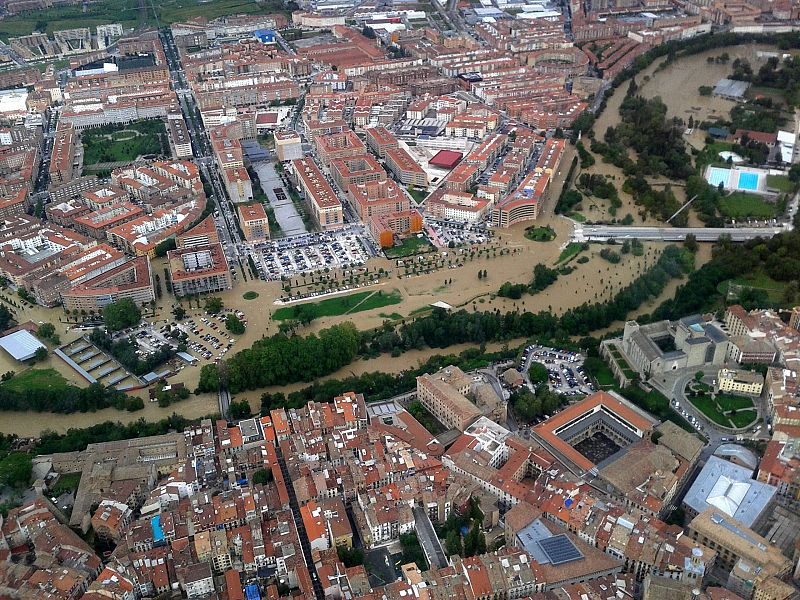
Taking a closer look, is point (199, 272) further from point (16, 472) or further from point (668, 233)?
point (668, 233)

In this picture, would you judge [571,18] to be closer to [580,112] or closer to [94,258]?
[580,112]

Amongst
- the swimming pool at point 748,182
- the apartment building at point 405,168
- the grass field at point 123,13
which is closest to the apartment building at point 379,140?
the apartment building at point 405,168

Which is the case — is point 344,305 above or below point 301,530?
above

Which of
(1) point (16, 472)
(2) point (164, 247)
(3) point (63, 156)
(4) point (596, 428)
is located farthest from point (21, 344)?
(4) point (596, 428)

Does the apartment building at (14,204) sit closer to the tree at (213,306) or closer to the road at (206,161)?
the road at (206,161)

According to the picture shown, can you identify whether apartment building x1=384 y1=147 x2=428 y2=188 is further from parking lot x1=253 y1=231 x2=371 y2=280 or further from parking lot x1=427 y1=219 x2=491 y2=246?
parking lot x1=253 y1=231 x2=371 y2=280
